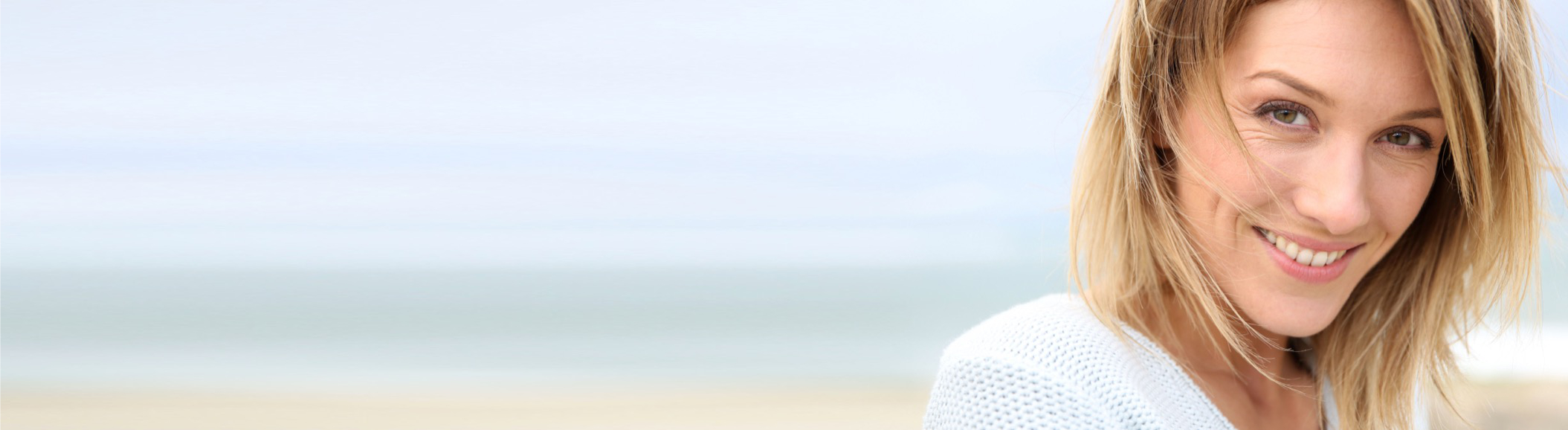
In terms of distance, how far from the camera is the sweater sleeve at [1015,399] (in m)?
1.02

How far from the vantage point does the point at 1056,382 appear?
1.04 metres

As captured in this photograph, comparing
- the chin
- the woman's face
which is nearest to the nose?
the woman's face

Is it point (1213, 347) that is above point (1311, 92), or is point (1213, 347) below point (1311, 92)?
below

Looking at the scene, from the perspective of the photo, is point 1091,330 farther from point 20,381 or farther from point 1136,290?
point 20,381

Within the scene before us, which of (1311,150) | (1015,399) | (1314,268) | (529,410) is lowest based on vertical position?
(529,410)

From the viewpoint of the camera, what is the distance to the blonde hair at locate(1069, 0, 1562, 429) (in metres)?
1.04

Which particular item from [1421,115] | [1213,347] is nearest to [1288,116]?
[1421,115]

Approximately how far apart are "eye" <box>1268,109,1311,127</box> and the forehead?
0.14 feet

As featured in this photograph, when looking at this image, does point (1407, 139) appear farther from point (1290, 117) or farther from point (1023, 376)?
point (1023, 376)

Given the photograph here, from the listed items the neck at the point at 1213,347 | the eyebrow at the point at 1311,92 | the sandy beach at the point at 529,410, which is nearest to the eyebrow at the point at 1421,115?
the eyebrow at the point at 1311,92

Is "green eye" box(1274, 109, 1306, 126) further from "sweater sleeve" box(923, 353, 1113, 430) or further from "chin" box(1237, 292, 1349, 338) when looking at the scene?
"sweater sleeve" box(923, 353, 1113, 430)

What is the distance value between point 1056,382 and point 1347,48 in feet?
1.34

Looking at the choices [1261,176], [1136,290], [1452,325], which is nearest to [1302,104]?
[1261,176]

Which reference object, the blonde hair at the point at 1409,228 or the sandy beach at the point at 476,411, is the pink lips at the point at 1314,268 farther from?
the sandy beach at the point at 476,411
